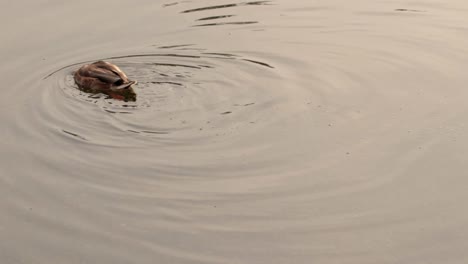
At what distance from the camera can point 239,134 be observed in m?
8.31

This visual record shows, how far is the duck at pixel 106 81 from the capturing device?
9.60m

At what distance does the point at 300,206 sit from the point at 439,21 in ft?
15.9

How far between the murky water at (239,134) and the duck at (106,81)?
0.46ft

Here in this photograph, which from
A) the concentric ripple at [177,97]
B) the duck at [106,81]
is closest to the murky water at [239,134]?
the concentric ripple at [177,97]

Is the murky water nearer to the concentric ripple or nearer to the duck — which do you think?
the concentric ripple

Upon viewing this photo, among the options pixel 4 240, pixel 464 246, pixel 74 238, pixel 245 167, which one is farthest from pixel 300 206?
pixel 4 240

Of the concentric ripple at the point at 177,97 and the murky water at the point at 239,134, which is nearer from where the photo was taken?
the murky water at the point at 239,134

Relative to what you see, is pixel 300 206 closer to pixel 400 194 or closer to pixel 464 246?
pixel 400 194

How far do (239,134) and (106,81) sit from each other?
6.56ft

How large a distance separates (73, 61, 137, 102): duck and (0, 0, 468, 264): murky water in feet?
0.46

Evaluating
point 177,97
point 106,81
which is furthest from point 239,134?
point 106,81

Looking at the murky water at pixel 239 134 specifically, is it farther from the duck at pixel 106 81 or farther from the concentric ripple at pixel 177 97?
the duck at pixel 106 81

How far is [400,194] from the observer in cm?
A: 725

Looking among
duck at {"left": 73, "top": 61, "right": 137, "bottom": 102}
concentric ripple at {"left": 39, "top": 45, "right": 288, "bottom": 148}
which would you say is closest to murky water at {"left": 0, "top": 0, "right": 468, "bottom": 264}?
concentric ripple at {"left": 39, "top": 45, "right": 288, "bottom": 148}
